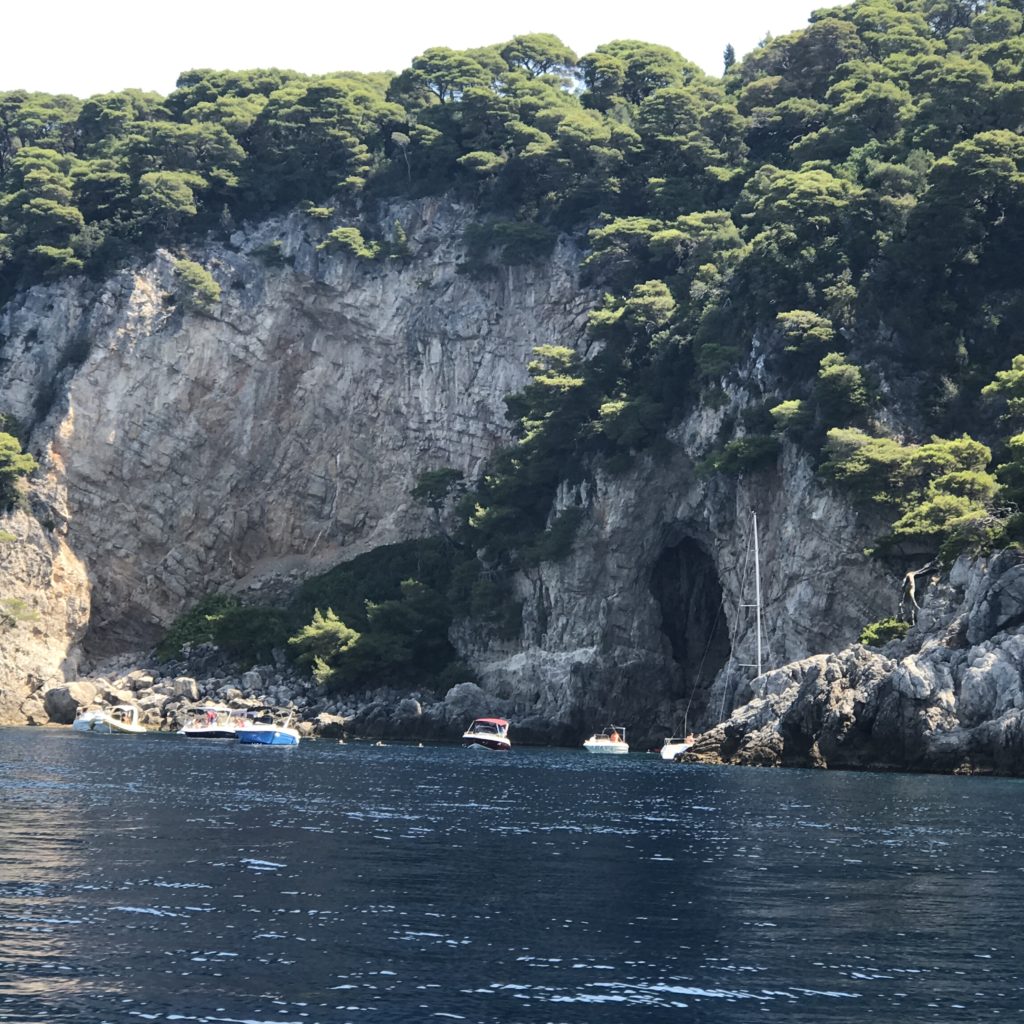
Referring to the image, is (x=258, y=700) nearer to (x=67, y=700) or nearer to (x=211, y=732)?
(x=211, y=732)

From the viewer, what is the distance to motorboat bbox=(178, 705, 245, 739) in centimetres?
7669

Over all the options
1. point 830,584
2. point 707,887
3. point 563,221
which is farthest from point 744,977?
point 563,221

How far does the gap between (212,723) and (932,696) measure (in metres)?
38.8

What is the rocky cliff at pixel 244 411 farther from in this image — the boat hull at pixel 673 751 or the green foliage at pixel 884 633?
the green foliage at pixel 884 633

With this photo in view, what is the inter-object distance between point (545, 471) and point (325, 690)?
16.7 m

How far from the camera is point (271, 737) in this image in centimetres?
7312

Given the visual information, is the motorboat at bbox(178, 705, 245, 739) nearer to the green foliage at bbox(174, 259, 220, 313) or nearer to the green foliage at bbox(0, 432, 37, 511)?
the green foliage at bbox(0, 432, 37, 511)

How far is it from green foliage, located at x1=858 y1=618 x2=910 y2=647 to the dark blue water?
16.4m

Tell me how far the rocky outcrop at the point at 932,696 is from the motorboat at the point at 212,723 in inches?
1127

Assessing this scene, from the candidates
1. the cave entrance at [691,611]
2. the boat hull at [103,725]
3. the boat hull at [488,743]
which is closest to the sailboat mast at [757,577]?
the cave entrance at [691,611]

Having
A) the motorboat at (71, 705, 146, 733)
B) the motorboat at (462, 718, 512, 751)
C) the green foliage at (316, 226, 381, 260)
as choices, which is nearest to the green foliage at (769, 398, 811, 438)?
the motorboat at (462, 718, 512, 751)

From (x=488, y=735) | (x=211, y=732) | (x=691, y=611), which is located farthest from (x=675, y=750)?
(x=211, y=732)

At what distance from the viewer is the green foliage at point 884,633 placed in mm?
60500

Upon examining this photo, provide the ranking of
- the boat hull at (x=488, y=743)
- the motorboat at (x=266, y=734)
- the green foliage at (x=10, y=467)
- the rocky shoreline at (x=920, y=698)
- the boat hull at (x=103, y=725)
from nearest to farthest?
1. the rocky shoreline at (x=920, y=698)
2. the boat hull at (x=488, y=743)
3. the motorboat at (x=266, y=734)
4. the boat hull at (x=103, y=725)
5. the green foliage at (x=10, y=467)
